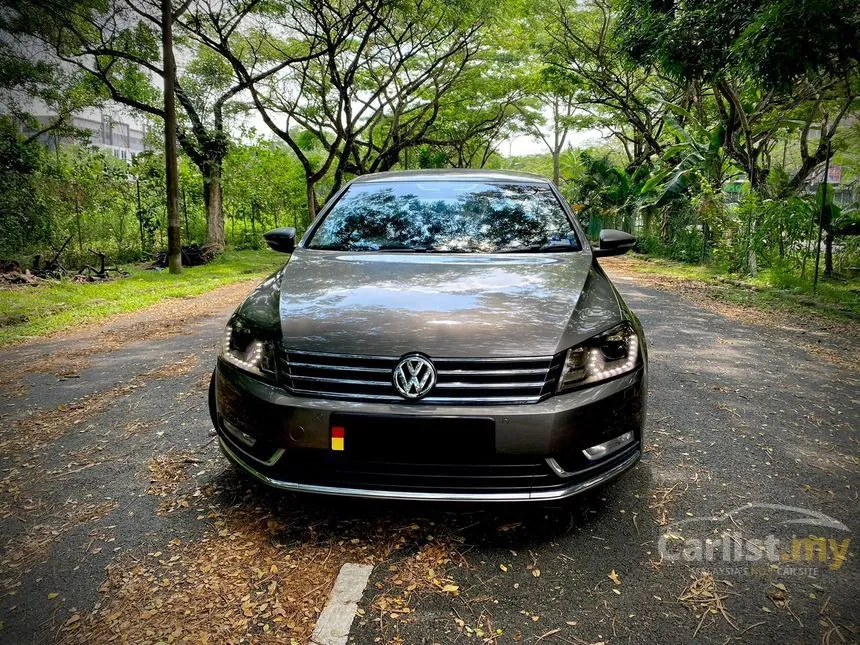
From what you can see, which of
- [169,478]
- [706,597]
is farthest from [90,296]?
[706,597]

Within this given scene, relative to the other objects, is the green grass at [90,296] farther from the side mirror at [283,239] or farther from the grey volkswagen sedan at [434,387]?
the grey volkswagen sedan at [434,387]

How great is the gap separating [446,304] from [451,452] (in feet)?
2.06

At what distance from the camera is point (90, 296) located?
8781mm

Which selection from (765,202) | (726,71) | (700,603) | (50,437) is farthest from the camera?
(765,202)

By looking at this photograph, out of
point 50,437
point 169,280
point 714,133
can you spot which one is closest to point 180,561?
point 50,437

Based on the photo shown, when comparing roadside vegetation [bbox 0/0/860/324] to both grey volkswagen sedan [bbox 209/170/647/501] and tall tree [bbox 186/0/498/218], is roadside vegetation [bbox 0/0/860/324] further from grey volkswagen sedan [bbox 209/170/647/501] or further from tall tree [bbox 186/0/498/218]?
grey volkswagen sedan [bbox 209/170/647/501]

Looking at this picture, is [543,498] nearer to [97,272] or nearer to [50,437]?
[50,437]

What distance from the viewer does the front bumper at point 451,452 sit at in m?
1.92

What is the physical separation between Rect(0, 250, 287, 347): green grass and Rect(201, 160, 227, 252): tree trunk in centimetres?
281

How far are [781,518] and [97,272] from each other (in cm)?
1235

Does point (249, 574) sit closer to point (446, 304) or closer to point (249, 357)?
point (249, 357)

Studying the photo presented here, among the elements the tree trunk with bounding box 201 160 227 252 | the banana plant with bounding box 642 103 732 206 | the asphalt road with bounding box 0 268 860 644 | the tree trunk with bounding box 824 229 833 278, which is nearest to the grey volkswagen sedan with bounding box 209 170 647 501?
the asphalt road with bounding box 0 268 860 644

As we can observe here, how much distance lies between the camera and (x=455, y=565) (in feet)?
6.68

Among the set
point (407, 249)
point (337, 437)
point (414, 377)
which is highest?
point (407, 249)
